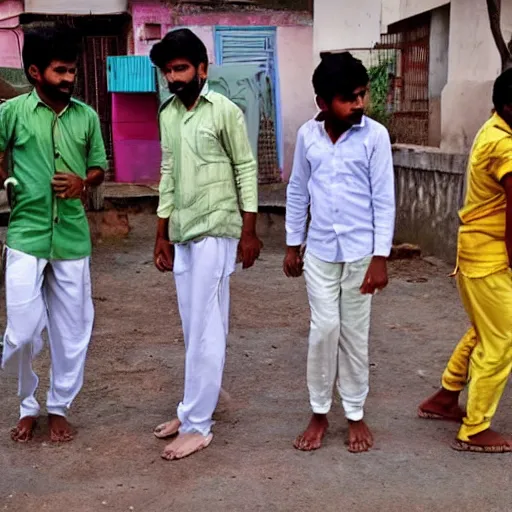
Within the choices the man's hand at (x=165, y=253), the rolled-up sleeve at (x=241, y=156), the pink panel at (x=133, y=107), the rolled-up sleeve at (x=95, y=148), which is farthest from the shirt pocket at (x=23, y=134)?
the pink panel at (x=133, y=107)

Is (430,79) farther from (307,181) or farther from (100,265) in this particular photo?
(307,181)

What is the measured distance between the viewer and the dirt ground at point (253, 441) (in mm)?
3416

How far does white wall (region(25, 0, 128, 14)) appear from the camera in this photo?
546 inches

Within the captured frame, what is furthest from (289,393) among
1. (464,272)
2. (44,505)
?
(44,505)

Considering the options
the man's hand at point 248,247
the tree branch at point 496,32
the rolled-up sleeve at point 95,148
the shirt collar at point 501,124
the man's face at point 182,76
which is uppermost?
the tree branch at point 496,32

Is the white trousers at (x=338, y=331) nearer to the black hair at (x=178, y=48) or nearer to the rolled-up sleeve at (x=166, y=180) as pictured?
the rolled-up sleeve at (x=166, y=180)


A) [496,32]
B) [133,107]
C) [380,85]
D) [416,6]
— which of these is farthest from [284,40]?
[496,32]

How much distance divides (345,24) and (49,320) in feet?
36.8

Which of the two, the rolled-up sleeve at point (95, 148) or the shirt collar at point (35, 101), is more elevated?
Result: the shirt collar at point (35, 101)

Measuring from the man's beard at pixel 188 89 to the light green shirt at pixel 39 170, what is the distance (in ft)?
1.67

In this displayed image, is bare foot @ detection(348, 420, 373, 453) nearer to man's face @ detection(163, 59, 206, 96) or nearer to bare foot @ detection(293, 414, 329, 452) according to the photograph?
bare foot @ detection(293, 414, 329, 452)

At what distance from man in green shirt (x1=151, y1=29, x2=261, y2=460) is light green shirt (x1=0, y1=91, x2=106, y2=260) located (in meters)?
0.44

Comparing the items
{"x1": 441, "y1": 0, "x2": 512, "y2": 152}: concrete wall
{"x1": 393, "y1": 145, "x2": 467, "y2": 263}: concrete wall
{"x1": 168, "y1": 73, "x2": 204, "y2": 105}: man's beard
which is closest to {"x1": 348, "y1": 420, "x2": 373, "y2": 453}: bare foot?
{"x1": 168, "y1": 73, "x2": 204, "y2": 105}: man's beard

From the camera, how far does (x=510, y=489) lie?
3.45 meters
